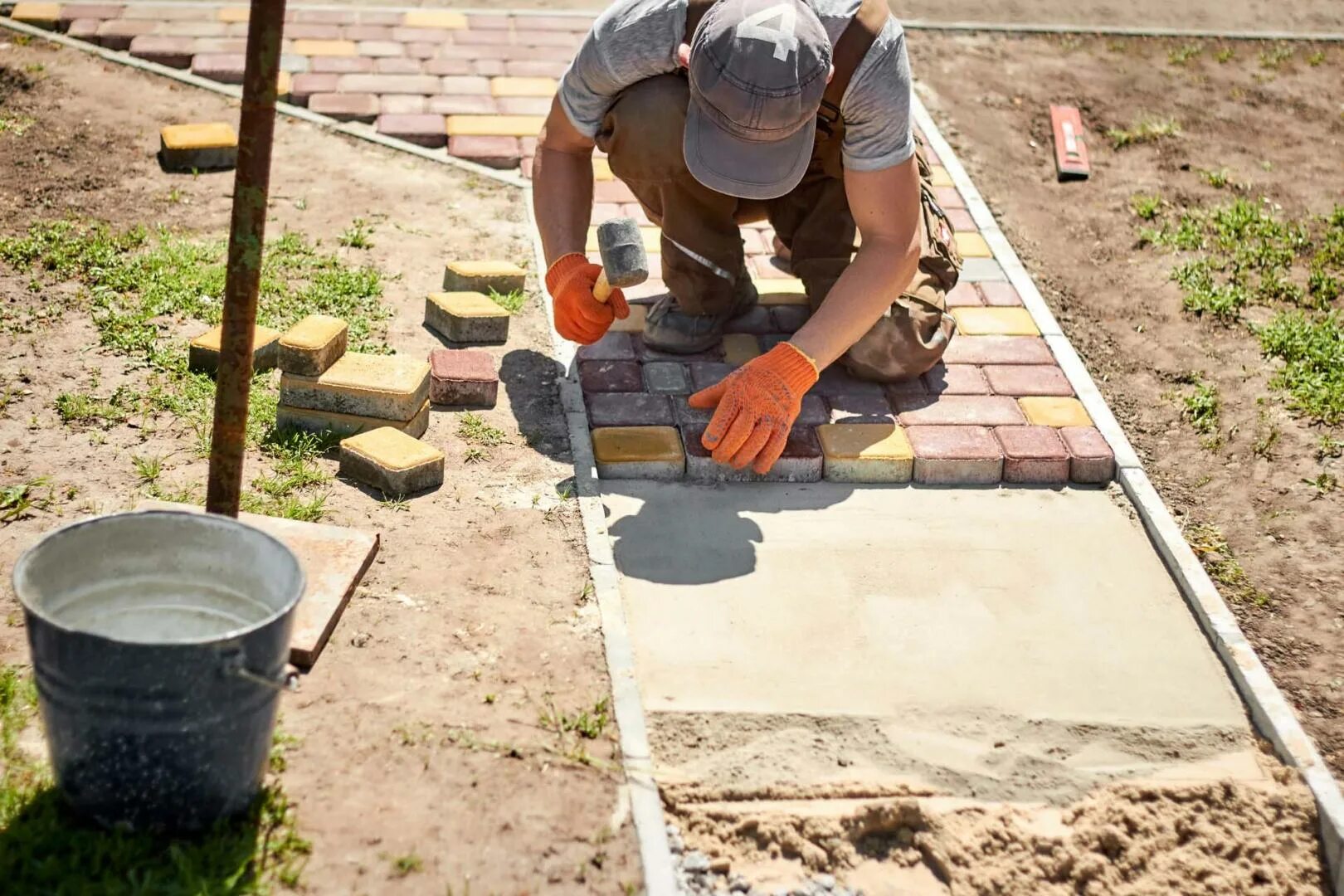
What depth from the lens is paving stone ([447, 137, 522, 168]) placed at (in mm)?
6598

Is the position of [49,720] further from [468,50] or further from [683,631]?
[468,50]

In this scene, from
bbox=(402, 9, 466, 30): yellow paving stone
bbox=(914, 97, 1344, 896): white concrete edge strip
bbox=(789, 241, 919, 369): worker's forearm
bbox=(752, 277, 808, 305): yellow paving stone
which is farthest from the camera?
bbox=(402, 9, 466, 30): yellow paving stone

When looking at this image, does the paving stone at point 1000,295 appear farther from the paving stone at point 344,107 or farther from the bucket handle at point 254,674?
the bucket handle at point 254,674

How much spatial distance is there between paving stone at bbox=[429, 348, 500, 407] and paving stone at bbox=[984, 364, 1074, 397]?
183 centimetres

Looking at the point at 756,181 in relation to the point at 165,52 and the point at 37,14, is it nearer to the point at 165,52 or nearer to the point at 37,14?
the point at 165,52

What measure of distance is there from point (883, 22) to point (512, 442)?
70.2 inches

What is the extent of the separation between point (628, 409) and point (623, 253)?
0.68m

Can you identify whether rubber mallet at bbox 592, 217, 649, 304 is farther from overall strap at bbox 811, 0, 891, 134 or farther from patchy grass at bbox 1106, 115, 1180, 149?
patchy grass at bbox 1106, 115, 1180, 149

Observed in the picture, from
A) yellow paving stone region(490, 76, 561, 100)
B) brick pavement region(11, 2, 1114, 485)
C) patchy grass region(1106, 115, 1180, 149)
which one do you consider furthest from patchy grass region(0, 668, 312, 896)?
patchy grass region(1106, 115, 1180, 149)

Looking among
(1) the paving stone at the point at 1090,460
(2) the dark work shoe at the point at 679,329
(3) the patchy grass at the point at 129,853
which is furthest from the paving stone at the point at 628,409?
(3) the patchy grass at the point at 129,853

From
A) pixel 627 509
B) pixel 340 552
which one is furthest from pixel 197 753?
pixel 627 509

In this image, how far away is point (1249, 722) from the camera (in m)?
3.91

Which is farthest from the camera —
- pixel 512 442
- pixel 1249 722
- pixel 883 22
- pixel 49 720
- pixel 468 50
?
pixel 468 50

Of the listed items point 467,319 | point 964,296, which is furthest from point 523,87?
point 964,296
